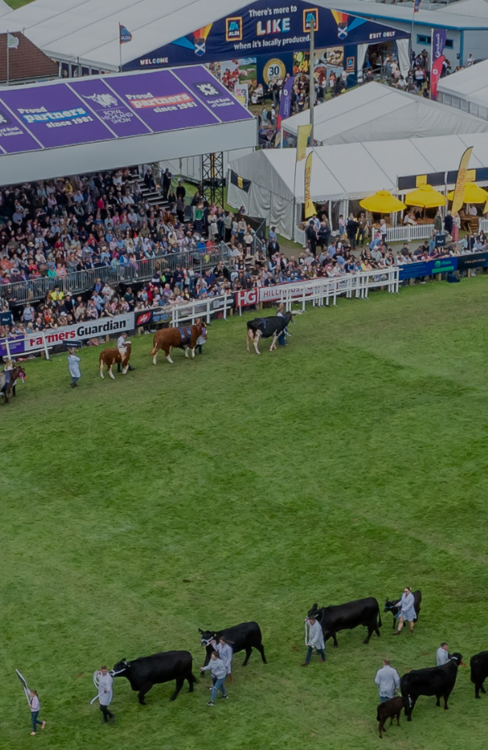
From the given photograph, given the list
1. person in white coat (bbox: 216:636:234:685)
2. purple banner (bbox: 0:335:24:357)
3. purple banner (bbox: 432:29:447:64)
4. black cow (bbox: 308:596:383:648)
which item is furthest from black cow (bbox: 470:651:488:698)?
purple banner (bbox: 432:29:447:64)

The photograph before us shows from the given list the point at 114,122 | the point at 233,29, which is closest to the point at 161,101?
the point at 114,122

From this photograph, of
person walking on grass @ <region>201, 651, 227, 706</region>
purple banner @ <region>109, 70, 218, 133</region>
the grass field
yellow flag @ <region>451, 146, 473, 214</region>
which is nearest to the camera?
person walking on grass @ <region>201, 651, 227, 706</region>

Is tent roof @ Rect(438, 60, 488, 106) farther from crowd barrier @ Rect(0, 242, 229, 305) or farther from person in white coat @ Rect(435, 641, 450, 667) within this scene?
person in white coat @ Rect(435, 641, 450, 667)

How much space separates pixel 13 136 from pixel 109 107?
445cm

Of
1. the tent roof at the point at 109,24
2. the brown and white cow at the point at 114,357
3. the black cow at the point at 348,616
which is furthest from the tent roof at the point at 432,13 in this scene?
the black cow at the point at 348,616

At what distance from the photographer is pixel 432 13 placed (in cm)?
7369

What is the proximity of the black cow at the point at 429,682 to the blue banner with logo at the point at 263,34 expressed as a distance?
4150 cm

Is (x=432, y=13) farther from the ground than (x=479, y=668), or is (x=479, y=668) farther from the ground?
(x=432, y=13)

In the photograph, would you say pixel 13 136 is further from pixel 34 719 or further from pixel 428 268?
pixel 34 719

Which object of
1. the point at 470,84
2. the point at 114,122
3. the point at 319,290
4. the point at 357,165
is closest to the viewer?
the point at 319,290

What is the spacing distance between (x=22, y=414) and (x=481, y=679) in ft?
51.7

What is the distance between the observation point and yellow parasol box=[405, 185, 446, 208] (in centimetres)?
4653

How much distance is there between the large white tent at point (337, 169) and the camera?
153 ft

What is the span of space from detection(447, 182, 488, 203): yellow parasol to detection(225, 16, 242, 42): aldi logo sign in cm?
1751
